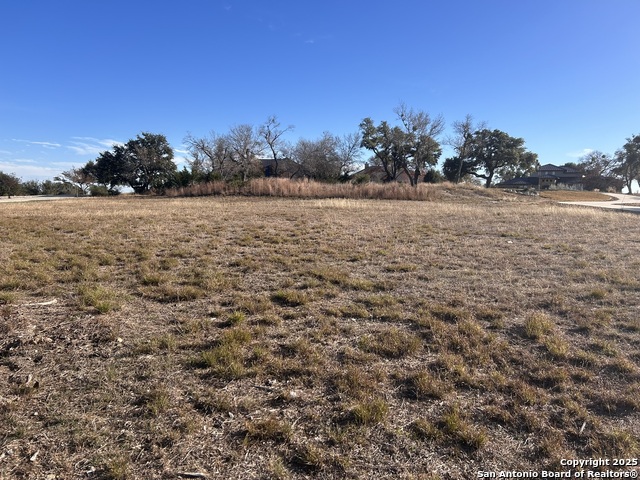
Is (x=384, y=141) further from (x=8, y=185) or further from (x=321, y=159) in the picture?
(x=8, y=185)

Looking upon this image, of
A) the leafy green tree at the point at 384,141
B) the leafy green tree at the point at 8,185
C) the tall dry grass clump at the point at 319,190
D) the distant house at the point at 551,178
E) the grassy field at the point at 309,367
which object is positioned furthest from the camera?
the distant house at the point at 551,178

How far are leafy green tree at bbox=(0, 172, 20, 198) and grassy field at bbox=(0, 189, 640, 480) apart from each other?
39218 millimetres

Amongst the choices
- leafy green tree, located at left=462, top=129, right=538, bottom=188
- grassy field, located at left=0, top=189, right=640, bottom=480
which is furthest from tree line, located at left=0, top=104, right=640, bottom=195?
grassy field, located at left=0, top=189, right=640, bottom=480

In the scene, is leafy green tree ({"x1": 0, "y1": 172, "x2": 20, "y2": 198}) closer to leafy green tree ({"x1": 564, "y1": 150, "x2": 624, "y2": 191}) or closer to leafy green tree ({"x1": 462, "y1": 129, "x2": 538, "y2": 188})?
leafy green tree ({"x1": 462, "y1": 129, "x2": 538, "y2": 188})

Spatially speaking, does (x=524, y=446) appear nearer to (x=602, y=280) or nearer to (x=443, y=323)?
(x=443, y=323)

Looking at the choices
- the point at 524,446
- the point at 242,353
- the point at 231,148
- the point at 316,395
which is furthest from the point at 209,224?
the point at 231,148

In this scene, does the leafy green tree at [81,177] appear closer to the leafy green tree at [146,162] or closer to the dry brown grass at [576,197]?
the leafy green tree at [146,162]

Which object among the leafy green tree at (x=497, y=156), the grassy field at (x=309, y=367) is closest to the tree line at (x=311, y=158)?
the leafy green tree at (x=497, y=156)

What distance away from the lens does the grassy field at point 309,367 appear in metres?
2.11

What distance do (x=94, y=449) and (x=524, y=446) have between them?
2.67 metres

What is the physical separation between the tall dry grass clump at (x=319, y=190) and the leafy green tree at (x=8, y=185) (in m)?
22.8

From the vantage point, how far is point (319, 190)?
28.5m

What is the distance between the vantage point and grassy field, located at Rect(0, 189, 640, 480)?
211 centimetres

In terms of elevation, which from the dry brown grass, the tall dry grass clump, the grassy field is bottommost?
the grassy field
